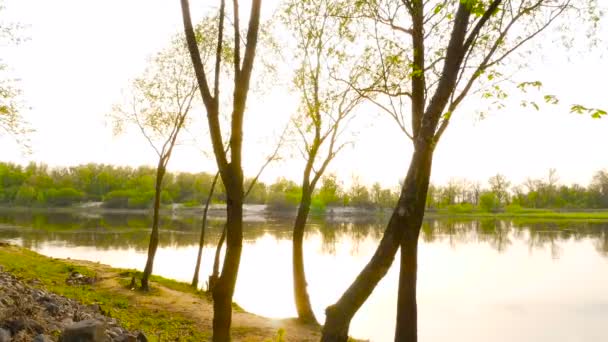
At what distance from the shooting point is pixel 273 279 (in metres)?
31.3

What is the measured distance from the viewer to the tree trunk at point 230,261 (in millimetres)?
8008

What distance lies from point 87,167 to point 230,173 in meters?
149

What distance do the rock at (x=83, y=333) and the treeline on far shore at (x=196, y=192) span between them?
109 metres

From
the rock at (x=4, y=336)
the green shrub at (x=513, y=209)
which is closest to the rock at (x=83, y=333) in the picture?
the rock at (x=4, y=336)

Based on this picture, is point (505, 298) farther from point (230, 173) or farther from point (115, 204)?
point (115, 204)

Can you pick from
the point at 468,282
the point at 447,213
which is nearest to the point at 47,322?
the point at 468,282

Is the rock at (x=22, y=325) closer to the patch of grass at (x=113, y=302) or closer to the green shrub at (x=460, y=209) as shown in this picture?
the patch of grass at (x=113, y=302)

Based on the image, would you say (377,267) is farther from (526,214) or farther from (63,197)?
(63,197)

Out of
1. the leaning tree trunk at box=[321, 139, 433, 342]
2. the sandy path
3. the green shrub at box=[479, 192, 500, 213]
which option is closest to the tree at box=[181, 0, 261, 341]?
the leaning tree trunk at box=[321, 139, 433, 342]

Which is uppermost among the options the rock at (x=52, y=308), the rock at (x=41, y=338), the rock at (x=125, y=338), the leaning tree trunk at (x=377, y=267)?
the leaning tree trunk at (x=377, y=267)

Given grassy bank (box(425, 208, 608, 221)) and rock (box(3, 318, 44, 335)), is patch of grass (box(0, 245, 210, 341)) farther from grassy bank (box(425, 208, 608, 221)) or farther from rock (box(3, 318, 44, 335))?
grassy bank (box(425, 208, 608, 221))

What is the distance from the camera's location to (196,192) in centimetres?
13588

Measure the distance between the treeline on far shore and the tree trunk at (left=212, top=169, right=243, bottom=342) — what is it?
110 m

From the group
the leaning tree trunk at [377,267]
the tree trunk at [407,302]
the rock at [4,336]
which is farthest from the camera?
the tree trunk at [407,302]
